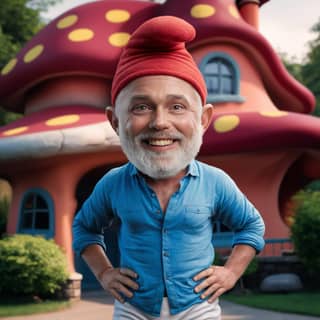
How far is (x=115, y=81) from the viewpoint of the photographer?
248 centimetres

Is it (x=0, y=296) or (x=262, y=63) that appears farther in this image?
(x=262, y=63)

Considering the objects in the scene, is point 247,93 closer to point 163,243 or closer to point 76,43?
point 76,43

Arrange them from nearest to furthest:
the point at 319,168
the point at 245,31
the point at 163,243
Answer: the point at 163,243
the point at 245,31
the point at 319,168

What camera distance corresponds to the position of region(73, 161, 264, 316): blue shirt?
2346mm

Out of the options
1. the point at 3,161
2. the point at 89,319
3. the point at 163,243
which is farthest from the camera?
the point at 3,161

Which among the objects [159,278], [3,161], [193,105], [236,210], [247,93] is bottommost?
[159,278]

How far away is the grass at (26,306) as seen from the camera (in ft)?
27.3

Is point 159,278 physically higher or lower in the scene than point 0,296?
lower

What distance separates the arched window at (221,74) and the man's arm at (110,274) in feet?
30.0

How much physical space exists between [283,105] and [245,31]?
2702 mm

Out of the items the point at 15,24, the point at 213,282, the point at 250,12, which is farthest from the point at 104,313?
the point at 15,24

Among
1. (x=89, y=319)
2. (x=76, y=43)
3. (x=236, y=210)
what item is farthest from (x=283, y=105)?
(x=236, y=210)

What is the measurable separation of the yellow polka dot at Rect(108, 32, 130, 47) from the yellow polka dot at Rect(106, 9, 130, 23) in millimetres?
431

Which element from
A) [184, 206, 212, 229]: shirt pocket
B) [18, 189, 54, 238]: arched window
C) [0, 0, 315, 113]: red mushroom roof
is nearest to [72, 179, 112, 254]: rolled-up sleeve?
[184, 206, 212, 229]: shirt pocket
